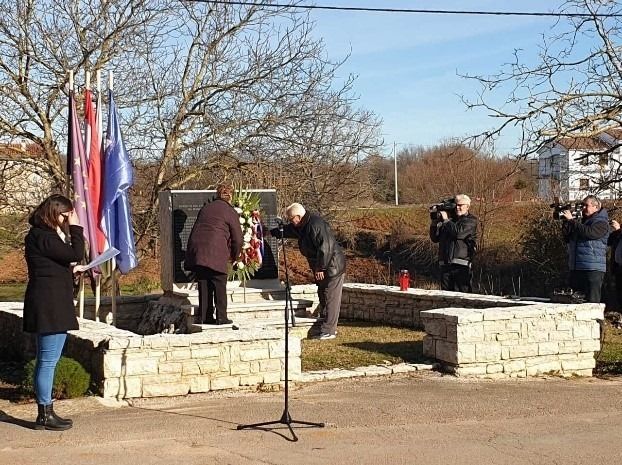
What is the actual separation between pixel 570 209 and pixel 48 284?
663 centimetres

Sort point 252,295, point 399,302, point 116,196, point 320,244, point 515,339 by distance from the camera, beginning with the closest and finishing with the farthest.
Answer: point 515,339 → point 116,196 → point 320,244 → point 399,302 → point 252,295

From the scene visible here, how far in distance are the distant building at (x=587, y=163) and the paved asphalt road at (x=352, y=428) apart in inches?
209

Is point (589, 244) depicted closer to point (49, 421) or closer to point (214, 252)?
point (214, 252)

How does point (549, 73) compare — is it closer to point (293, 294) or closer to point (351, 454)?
point (293, 294)

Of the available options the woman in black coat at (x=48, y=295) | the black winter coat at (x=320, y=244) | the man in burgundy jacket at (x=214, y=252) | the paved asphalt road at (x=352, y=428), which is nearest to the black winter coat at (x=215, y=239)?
the man in burgundy jacket at (x=214, y=252)

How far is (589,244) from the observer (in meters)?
10.2

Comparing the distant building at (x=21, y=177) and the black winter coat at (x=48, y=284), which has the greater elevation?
the distant building at (x=21, y=177)

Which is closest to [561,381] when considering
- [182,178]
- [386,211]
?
[182,178]

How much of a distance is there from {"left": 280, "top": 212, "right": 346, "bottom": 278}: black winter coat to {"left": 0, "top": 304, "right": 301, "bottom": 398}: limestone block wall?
105 inches

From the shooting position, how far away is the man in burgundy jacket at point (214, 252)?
32.1ft

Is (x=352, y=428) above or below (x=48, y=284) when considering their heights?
below

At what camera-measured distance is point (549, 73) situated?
12.5 metres

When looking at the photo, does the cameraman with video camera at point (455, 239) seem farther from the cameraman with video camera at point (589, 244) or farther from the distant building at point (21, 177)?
the distant building at point (21, 177)

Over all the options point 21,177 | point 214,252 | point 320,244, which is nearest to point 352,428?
point 214,252
